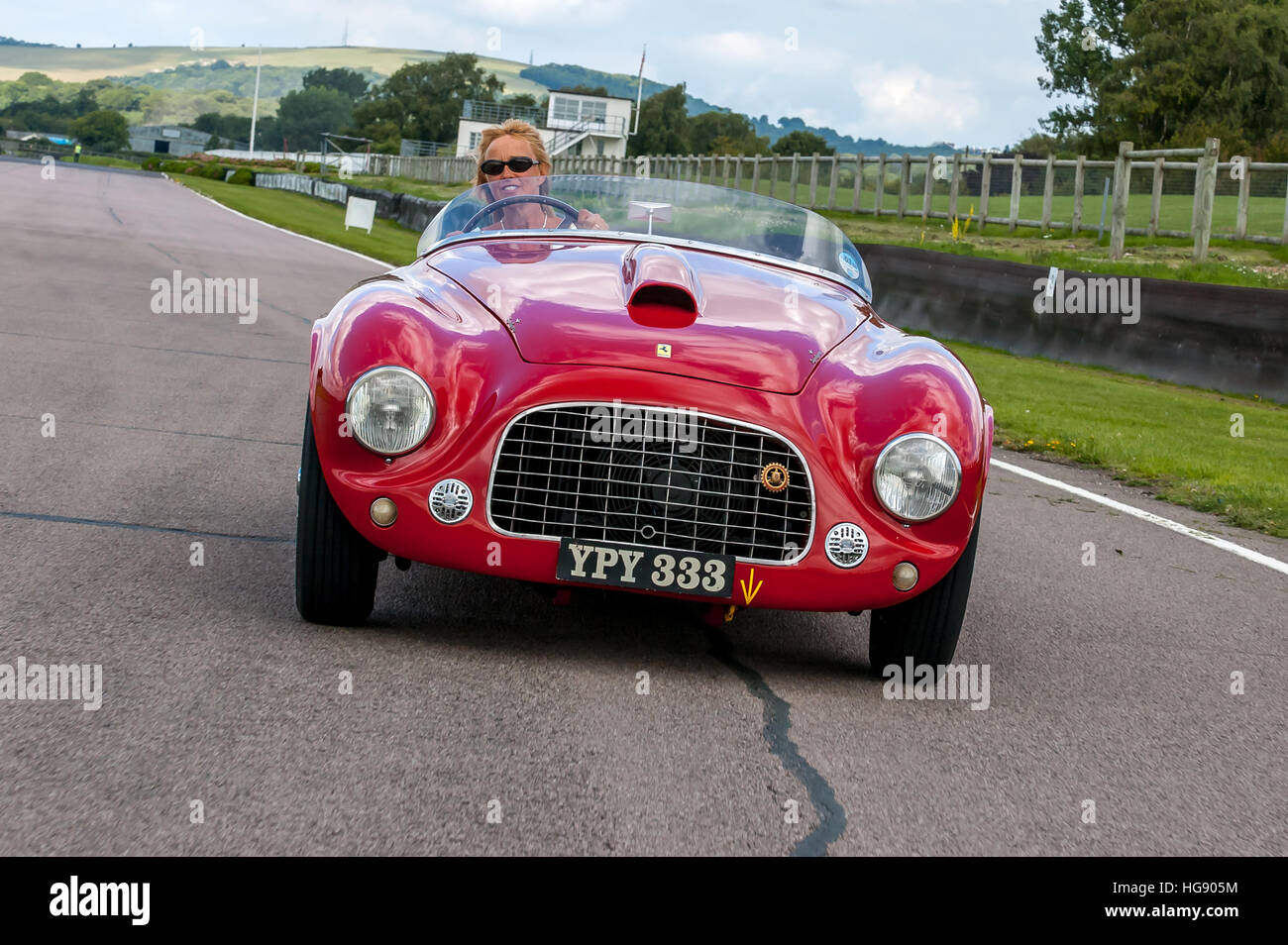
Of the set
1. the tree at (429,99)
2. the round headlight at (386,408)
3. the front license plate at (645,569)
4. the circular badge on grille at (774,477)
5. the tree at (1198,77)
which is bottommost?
the front license plate at (645,569)

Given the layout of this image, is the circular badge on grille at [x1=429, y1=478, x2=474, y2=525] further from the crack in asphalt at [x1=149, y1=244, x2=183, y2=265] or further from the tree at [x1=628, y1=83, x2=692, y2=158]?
the tree at [x1=628, y1=83, x2=692, y2=158]

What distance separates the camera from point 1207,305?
46.6 ft

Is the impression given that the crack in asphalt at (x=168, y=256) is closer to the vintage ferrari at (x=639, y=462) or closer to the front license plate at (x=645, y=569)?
the vintage ferrari at (x=639, y=462)

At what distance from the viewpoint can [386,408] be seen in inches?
163

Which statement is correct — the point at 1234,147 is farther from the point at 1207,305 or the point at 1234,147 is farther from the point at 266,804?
the point at 266,804

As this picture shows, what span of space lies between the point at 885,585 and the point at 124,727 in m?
1.97

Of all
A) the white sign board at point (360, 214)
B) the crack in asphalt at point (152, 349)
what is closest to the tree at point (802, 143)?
the white sign board at point (360, 214)

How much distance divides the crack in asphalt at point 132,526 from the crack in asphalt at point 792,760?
174cm

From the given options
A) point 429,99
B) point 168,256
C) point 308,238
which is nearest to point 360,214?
point 308,238

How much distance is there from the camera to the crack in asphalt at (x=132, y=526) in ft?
17.4

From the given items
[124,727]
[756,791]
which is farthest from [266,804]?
[756,791]

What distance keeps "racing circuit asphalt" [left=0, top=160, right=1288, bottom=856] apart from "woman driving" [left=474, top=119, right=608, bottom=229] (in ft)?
4.83

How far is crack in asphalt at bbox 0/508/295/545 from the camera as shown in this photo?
5.31 metres

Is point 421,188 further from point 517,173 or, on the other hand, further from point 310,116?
point 310,116
